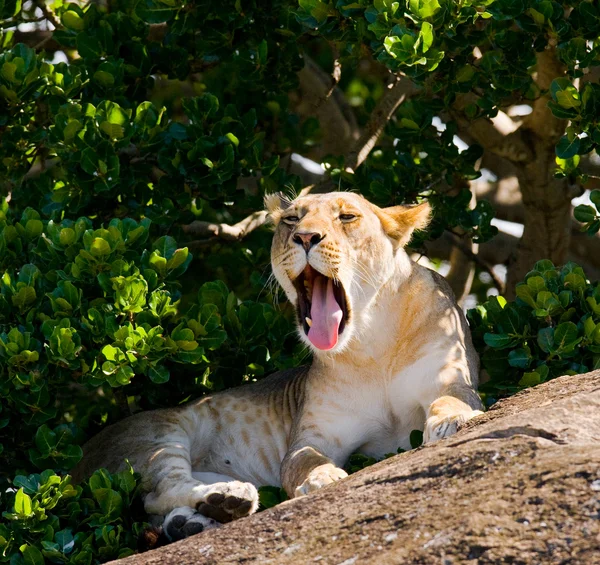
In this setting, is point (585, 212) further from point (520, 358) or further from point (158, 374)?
point (158, 374)

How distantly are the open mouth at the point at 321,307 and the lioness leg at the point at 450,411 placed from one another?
666 mm

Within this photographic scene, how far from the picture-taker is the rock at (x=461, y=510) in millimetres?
3617

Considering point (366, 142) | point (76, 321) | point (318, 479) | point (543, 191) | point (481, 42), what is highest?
point (481, 42)

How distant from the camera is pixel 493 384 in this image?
255 inches

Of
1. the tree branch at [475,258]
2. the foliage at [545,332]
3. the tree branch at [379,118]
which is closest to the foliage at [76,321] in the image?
the foliage at [545,332]

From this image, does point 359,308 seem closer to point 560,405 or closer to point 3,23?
point 560,405

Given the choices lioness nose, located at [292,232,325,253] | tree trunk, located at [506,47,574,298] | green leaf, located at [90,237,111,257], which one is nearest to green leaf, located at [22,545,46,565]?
green leaf, located at [90,237,111,257]

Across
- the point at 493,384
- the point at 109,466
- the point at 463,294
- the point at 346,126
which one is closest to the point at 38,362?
the point at 109,466

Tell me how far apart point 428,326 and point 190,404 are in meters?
1.67

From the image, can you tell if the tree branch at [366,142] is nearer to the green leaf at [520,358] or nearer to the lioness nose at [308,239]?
the lioness nose at [308,239]

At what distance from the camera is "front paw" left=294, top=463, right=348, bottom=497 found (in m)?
5.41

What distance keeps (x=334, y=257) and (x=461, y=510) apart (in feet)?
8.10

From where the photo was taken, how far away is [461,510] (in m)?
3.82

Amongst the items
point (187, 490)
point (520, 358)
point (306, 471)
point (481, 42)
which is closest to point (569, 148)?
point (481, 42)
